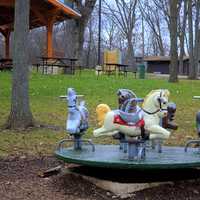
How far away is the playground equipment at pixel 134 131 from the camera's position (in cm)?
529

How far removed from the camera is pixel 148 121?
546 centimetres

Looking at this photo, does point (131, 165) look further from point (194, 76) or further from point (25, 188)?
point (194, 76)

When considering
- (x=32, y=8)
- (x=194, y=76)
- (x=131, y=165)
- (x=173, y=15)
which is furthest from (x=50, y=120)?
(x=194, y=76)

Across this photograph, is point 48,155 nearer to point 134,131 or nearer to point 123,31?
point 134,131

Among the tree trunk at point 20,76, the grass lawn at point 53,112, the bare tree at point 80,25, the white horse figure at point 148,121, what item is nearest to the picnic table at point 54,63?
the bare tree at point 80,25

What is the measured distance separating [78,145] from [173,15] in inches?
749

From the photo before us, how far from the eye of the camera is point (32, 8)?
27094mm

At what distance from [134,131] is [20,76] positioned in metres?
4.02

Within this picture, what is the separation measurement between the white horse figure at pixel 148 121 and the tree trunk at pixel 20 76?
3.59 metres

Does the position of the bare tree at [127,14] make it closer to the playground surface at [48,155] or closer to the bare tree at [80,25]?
the bare tree at [80,25]

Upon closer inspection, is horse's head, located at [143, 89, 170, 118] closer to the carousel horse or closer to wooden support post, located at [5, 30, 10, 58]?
the carousel horse

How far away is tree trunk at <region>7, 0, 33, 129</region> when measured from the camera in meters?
8.97

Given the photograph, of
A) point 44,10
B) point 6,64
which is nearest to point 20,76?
point 6,64

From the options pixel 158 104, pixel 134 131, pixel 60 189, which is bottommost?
pixel 60 189
